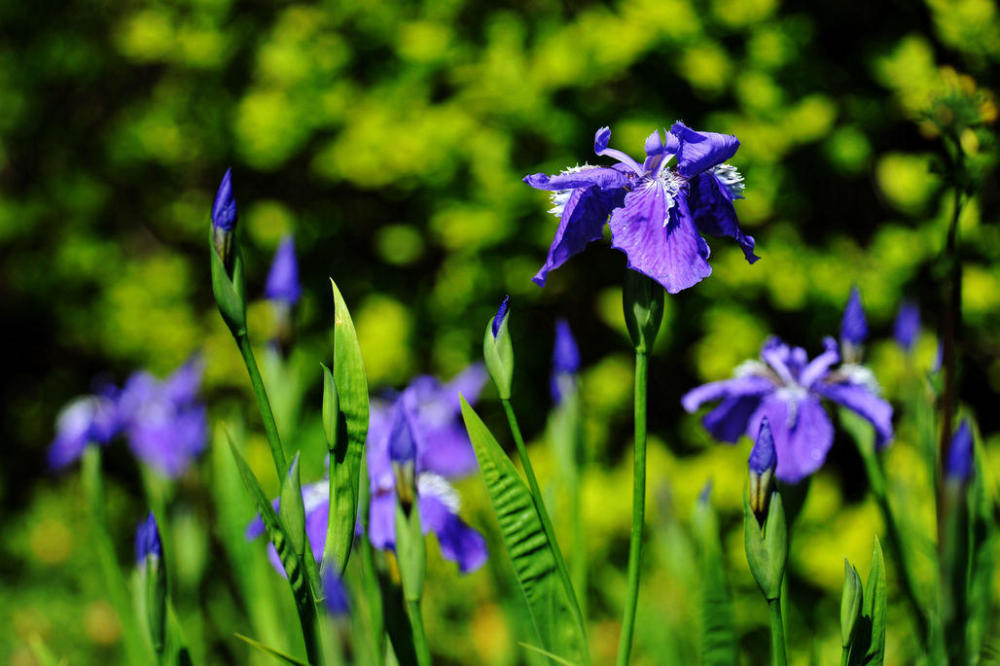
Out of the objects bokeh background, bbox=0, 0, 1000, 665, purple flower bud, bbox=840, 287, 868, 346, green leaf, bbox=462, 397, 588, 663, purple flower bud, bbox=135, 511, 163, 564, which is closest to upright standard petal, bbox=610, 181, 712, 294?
green leaf, bbox=462, 397, 588, 663

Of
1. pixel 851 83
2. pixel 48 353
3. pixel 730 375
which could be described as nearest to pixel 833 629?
pixel 730 375

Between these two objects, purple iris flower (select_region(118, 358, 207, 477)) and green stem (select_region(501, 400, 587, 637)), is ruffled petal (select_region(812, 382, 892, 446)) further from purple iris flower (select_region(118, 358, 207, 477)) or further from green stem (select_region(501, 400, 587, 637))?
purple iris flower (select_region(118, 358, 207, 477))

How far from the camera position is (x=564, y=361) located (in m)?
1.51

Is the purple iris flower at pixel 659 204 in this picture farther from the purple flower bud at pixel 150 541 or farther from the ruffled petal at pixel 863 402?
the purple flower bud at pixel 150 541

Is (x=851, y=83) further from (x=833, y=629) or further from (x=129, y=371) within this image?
(x=129, y=371)

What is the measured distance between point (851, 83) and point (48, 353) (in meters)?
3.48

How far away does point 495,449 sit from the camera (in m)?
→ 1.09

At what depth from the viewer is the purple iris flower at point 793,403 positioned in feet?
4.03

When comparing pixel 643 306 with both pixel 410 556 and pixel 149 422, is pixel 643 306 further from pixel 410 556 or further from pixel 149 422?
pixel 149 422

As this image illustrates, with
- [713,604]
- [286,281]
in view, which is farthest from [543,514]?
[286,281]

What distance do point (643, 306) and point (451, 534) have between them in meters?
0.52

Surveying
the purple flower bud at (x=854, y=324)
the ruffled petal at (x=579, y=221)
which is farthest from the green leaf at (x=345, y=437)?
the purple flower bud at (x=854, y=324)

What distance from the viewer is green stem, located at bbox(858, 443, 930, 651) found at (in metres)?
1.34

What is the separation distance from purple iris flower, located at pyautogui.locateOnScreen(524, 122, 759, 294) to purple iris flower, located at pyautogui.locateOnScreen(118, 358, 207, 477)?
3.71 ft
